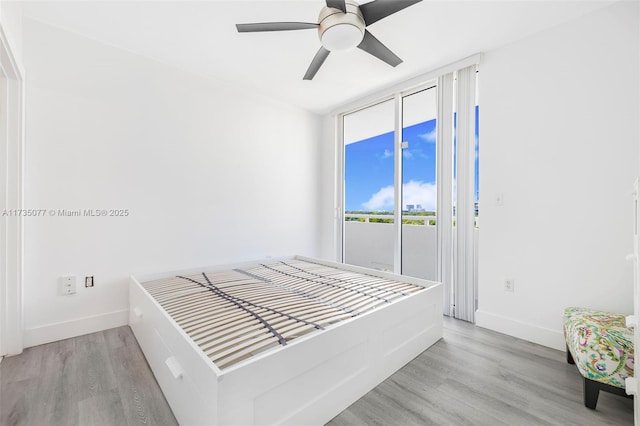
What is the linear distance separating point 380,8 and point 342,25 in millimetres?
226

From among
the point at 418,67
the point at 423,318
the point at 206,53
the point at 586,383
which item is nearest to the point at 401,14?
the point at 418,67

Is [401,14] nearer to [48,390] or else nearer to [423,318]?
[423,318]

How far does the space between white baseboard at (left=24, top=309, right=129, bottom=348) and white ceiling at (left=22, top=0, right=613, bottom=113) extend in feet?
7.41

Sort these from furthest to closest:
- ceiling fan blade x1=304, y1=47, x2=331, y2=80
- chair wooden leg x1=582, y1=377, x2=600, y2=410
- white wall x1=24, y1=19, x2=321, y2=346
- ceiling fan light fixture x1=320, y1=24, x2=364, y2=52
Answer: white wall x1=24, y1=19, x2=321, y2=346 < ceiling fan blade x1=304, y1=47, x2=331, y2=80 < ceiling fan light fixture x1=320, y1=24, x2=364, y2=52 < chair wooden leg x1=582, y1=377, x2=600, y2=410

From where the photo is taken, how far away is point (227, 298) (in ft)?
5.97

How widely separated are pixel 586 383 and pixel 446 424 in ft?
2.56

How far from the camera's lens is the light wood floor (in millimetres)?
1310

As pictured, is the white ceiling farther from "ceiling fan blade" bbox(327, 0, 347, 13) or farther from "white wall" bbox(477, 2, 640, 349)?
"ceiling fan blade" bbox(327, 0, 347, 13)

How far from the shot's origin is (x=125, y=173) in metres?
2.42

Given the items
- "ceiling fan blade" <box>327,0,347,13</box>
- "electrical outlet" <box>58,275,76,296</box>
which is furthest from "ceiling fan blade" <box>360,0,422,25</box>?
"electrical outlet" <box>58,275,76,296</box>

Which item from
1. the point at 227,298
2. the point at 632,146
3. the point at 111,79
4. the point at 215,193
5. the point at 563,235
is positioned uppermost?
the point at 111,79

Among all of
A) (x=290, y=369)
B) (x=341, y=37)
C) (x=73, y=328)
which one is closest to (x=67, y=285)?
(x=73, y=328)

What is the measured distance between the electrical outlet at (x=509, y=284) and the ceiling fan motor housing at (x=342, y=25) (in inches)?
84.8

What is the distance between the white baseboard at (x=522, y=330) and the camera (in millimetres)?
2023
